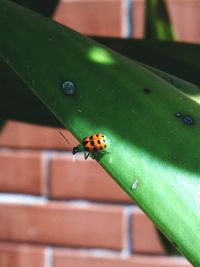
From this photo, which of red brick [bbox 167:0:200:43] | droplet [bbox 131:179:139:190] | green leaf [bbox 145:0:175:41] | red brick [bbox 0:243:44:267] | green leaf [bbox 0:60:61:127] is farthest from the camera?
red brick [bbox 0:243:44:267]

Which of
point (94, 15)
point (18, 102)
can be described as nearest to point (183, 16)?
point (94, 15)

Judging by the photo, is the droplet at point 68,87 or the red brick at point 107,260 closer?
the droplet at point 68,87

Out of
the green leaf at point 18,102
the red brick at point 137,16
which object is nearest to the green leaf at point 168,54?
the green leaf at point 18,102

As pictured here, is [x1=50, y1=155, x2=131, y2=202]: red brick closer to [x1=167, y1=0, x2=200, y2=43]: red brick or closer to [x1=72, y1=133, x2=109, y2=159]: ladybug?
[x1=167, y1=0, x2=200, y2=43]: red brick

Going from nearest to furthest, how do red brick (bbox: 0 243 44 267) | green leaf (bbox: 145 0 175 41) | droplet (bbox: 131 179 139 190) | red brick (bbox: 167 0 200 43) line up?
droplet (bbox: 131 179 139 190)
green leaf (bbox: 145 0 175 41)
red brick (bbox: 167 0 200 43)
red brick (bbox: 0 243 44 267)

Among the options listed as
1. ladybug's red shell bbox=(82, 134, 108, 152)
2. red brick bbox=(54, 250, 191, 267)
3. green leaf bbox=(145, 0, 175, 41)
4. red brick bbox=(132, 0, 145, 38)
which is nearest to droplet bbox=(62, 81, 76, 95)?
ladybug's red shell bbox=(82, 134, 108, 152)

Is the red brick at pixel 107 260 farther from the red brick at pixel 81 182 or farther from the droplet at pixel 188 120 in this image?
the droplet at pixel 188 120

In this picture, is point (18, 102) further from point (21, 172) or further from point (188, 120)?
point (21, 172)
